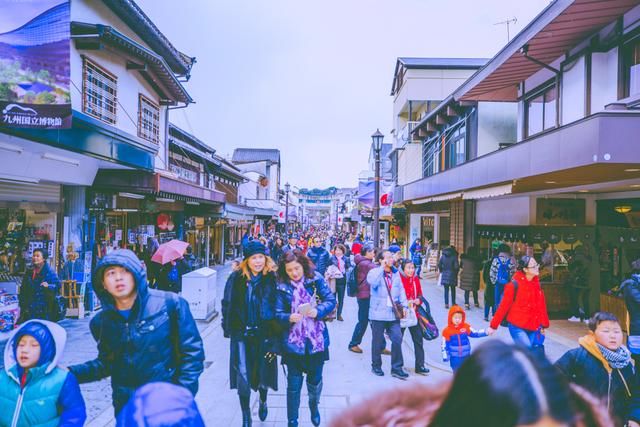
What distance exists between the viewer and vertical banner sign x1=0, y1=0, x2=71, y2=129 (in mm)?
5902

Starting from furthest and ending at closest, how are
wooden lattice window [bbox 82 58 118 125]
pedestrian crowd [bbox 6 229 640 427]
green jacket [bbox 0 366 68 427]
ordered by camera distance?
wooden lattice window [bbox 82 58 118 125], green jacket [bbox 0 366 68 427], pedestrian crowd [bbox 6 229 640 427]

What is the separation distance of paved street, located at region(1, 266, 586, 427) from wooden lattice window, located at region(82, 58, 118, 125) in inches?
212

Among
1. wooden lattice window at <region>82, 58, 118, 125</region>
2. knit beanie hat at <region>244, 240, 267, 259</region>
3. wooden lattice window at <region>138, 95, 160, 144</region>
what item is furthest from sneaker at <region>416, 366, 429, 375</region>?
wooden lattice window at <region>138, 95, 160, 144</region>

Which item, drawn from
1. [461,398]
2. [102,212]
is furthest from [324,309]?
[102,212]

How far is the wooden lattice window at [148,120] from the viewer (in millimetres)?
13781

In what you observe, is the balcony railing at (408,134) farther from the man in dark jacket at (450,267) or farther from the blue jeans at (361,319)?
the blue jeans at (361,319)

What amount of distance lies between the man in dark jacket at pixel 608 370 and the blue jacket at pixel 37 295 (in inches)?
330

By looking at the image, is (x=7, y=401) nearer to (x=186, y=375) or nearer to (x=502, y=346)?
(x=186, y=375)

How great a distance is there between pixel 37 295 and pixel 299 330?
6081 mm

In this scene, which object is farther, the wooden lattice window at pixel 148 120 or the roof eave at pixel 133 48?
the wooden lattice window at pixel 148 120

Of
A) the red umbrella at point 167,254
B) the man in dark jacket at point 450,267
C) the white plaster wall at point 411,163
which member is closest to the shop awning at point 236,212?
the white plaster wall at point 411,163

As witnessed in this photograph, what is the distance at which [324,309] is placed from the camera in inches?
181

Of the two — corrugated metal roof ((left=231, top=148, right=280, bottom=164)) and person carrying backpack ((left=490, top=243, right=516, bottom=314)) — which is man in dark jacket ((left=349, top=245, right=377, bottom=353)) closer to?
person carrying backpack ((left=490, top=243, right=516, bottom=314))

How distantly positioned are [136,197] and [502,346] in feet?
48.0
